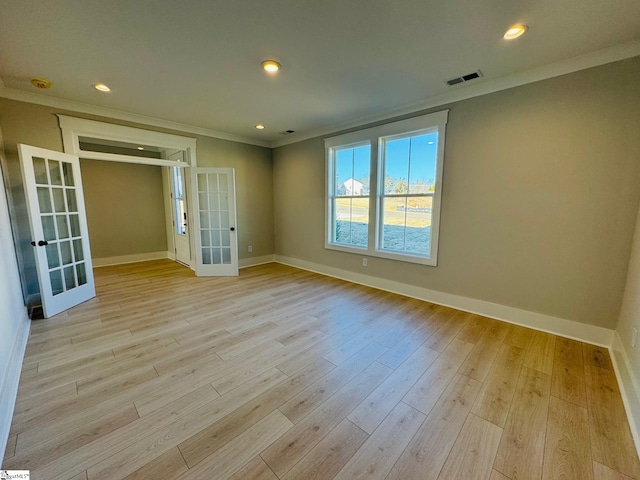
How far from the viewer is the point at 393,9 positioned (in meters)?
1.75

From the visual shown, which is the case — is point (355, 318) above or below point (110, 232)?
below

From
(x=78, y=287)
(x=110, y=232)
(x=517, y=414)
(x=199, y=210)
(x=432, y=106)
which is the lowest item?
(x=517, y=414)

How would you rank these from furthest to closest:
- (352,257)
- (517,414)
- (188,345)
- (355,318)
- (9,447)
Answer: (352,257) → (355,318) → (188,345) → (517,414) → (9,447)

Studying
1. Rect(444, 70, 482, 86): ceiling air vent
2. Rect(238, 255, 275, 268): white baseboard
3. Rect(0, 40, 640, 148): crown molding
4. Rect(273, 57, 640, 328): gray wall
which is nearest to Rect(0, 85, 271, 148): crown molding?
Rect(0, 40, 640, 148): crown molding

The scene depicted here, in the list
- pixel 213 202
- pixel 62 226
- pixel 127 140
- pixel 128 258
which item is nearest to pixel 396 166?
pixel 213 202

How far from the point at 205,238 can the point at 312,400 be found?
12.8 feet

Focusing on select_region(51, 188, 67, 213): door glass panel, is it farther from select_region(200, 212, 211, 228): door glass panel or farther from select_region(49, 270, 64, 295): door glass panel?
select_region(200, 212, 211, 228): door glass panel

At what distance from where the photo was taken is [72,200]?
3494mm

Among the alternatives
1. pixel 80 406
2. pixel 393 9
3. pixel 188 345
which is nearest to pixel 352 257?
pixel 188 345

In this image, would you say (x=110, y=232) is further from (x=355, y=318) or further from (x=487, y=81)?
(x=487, y=81)

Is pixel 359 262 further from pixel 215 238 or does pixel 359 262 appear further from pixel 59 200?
pixel 59 200

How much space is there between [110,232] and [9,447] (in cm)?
520

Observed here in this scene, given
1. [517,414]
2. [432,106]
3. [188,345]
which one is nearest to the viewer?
[517,414]

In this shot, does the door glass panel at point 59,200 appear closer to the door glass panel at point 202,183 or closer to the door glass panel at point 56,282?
the door glass panel at point 56,282
